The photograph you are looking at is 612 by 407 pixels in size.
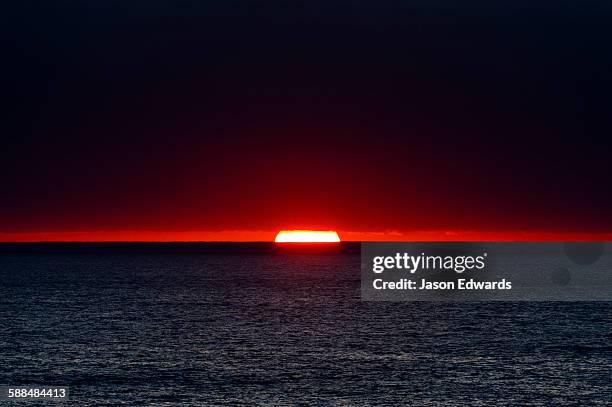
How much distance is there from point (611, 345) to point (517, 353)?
15.2m

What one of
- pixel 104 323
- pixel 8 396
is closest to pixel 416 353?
pixel 8 396

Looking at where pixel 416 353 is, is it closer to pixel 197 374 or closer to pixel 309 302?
pixel 197 374

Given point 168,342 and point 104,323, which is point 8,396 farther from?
point 104,323

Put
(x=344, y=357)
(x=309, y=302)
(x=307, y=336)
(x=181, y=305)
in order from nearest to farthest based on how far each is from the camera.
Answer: (x=344, y=357) → (x=307, y=336) → (x=181, y=305) → (x=309, y=302)

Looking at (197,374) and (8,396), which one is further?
(197,374)

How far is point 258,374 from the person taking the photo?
258ft

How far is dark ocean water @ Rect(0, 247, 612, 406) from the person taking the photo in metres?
68.9

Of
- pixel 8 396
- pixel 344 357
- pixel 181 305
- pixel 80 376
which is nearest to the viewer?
pixel 8 396

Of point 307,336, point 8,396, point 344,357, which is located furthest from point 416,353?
point 8,396

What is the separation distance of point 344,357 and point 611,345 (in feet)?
111

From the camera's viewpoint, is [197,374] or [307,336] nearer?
[197,374]

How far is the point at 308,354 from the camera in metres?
93.0

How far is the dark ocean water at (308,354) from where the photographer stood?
68938mm

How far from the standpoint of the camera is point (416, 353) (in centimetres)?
9369
